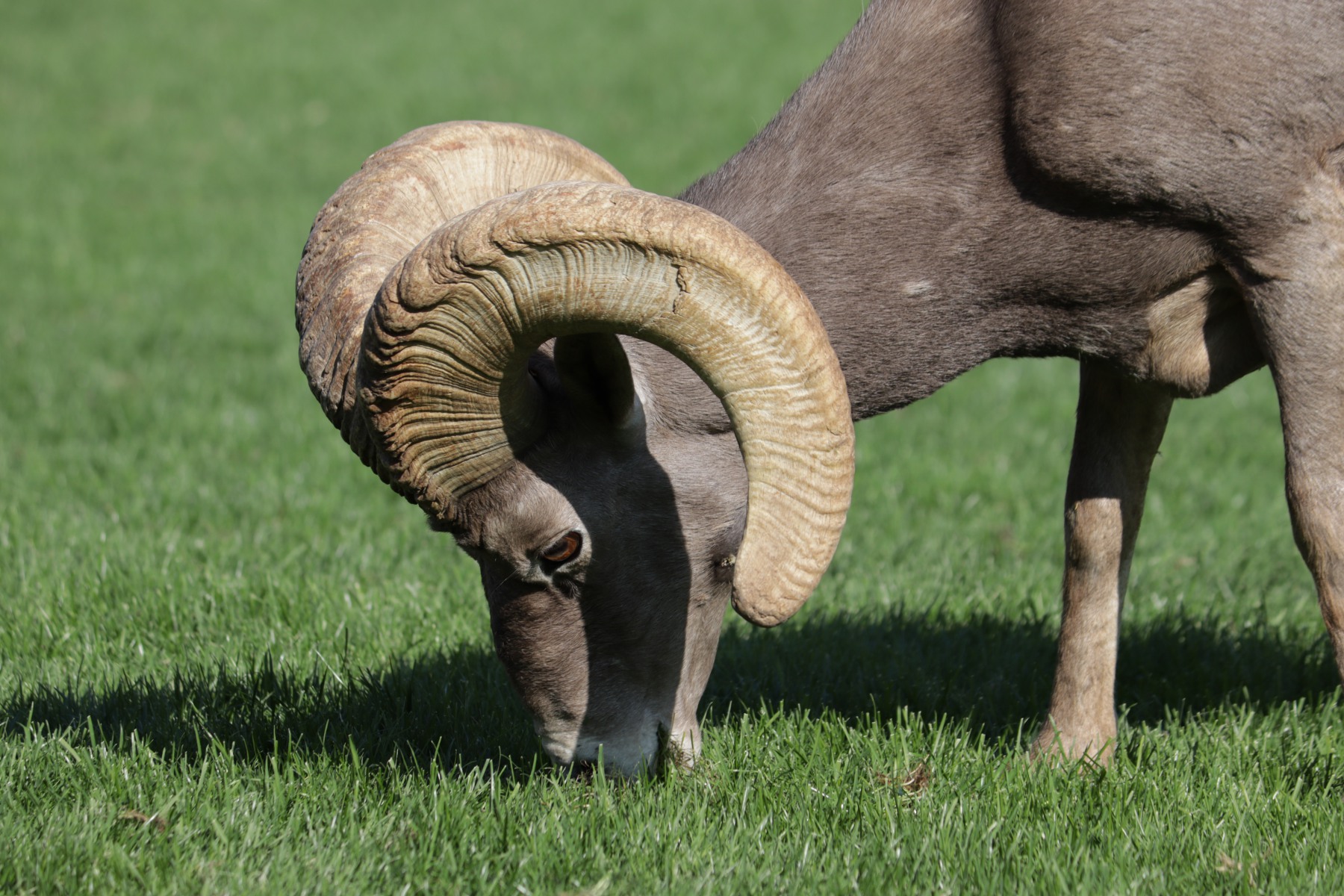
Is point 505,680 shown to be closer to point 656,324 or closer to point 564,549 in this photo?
point 564,549

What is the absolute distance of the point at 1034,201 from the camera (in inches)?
157

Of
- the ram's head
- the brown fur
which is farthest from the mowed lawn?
the brown fur

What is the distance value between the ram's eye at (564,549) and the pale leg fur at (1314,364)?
203 centimetres

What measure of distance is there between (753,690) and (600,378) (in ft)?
5.45

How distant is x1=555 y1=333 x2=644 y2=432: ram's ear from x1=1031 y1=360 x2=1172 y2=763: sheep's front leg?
182cm

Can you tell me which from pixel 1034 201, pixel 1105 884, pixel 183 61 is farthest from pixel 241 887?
pixel 183 61

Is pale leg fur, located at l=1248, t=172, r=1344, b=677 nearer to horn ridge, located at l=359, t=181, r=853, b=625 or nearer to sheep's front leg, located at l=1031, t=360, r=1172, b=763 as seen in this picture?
sheep's front leg, located at l=1031, t=360, r=1172, b=763

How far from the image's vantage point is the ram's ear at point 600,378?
3.83 meters

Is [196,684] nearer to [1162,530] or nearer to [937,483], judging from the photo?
[937,483]

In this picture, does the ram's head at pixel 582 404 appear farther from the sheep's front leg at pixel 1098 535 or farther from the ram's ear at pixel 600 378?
the sheep's front leg at pixel 1098 535

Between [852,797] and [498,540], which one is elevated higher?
[498,540]

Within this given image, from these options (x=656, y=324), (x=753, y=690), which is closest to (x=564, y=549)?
(x=656, y=324)

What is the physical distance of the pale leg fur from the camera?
3.82 meters

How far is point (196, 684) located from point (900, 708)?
2.41 metres
